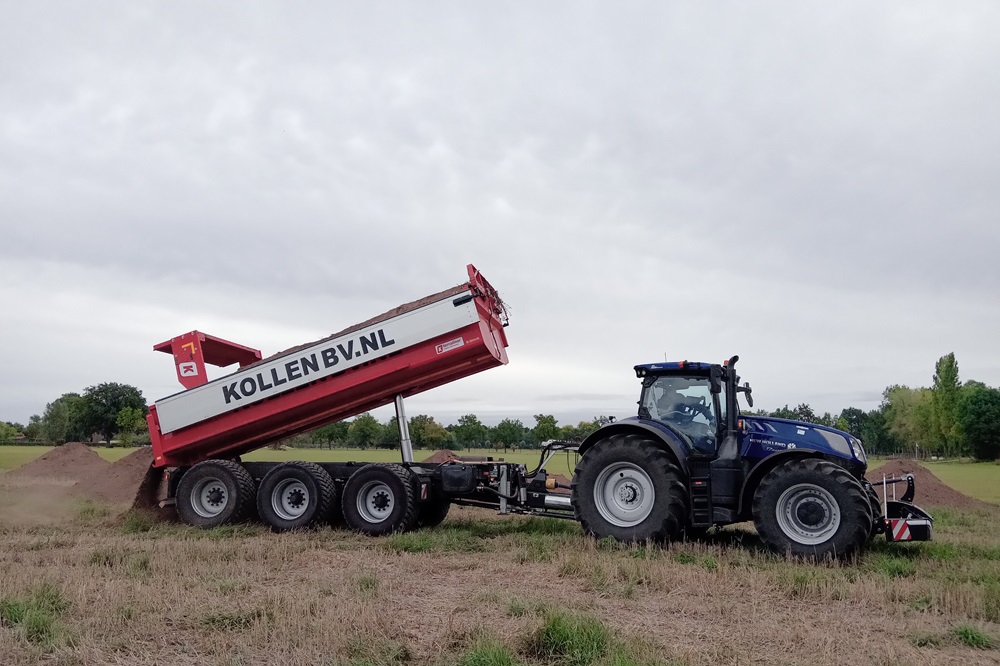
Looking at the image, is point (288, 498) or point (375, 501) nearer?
point (375, 501)

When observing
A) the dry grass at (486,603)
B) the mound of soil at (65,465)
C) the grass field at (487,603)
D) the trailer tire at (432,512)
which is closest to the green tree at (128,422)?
the mound of soil at (65,465)

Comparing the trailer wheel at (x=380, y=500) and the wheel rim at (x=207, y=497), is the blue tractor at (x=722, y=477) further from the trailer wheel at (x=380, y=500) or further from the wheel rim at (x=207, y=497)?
the wheel rim at (x=207, y=497)

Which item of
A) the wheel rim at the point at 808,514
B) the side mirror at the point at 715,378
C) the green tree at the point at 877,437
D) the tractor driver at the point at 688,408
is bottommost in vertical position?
the green tree at the point at 877,437

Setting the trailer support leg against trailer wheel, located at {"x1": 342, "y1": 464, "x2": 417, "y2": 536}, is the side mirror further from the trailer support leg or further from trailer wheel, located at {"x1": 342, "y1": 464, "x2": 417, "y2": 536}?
the trailer support leg

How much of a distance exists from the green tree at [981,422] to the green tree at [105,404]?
224ft

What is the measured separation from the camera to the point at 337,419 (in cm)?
1218

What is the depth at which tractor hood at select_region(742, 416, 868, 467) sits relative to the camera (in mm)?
8844

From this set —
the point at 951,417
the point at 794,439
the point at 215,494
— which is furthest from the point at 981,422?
the point at 215,494

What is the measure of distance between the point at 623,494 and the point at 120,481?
47.1ft

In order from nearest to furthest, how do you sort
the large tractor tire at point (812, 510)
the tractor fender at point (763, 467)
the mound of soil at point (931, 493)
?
the large tractor tire at point (812, 510) < the tractor fender at point (763, 467) < the mound of soil at point (931, 493)

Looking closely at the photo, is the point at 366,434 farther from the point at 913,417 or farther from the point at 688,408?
the point at 913,417

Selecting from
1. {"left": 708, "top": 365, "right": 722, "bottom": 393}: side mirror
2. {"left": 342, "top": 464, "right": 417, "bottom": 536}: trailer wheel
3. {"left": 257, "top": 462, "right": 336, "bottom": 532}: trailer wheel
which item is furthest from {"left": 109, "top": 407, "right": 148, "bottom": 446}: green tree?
{"left": 708, "top": 365, "right": 722, "bottom": 393}: side mirror

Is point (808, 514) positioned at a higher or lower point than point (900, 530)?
higher

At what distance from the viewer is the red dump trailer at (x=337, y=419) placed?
10.8 metres
